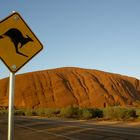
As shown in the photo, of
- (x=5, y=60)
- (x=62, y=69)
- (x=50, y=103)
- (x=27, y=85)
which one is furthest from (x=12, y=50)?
(x=62, y=69)

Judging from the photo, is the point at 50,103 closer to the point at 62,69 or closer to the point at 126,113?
A: the point at 62,69

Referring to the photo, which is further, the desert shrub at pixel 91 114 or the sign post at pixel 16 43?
the desert shrub at pixel 91 114

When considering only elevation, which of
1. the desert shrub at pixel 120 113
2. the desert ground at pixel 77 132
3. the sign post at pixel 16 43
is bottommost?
the desert ground at pixel 77 132

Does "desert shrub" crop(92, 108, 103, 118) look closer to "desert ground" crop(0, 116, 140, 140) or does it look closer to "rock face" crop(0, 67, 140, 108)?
"desert ground" crop(0, 116, 140, 140)

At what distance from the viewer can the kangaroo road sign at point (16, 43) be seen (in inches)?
190

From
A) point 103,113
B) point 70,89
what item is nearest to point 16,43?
point 103,113

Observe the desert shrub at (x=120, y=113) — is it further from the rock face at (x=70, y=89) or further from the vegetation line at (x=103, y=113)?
the rock face at (x=70, y=89)

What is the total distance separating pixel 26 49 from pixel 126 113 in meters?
31.4

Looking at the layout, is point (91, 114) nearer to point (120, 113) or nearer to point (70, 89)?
point (120, 113)

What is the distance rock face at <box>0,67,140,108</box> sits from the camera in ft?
285

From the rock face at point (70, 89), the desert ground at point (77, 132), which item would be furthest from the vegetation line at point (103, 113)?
the rock face at point (70, 89)

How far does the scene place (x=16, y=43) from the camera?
16.1 ft

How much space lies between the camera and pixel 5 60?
4797 millimetres

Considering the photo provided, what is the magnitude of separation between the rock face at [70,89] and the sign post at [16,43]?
79617mm
